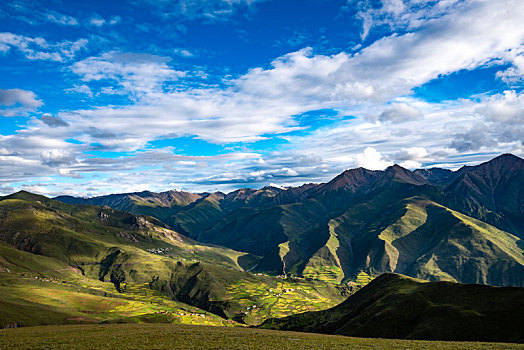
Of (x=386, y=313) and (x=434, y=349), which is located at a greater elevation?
(x=434, y=349)

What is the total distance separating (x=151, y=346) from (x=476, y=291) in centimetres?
13282

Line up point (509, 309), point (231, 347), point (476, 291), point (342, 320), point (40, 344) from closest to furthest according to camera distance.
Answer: point (231, 347) → point (40, 344) → point (509, 309) → point (476, 291) → point (342, 320)

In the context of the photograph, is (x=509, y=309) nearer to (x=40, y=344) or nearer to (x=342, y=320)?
(x=342, y=320)

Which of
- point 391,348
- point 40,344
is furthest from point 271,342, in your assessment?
point 40,344

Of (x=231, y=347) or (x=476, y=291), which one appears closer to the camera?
(x=231, y=347)

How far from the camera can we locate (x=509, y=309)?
10169cm

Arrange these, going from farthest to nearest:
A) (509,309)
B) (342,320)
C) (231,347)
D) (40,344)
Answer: (342,320) → (509,309) → (40,344) → (231,347)

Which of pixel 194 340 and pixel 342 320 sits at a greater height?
pixel 194 340

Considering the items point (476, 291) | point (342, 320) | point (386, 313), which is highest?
point (476, 291)

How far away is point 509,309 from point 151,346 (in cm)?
11540

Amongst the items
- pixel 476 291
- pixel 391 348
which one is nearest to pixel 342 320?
pixel 476 291

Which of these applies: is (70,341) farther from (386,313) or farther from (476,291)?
(476,291)

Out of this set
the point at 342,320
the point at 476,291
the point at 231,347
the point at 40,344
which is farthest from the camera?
the point at 342,320

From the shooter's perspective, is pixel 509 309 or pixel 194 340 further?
pixel 509 309
